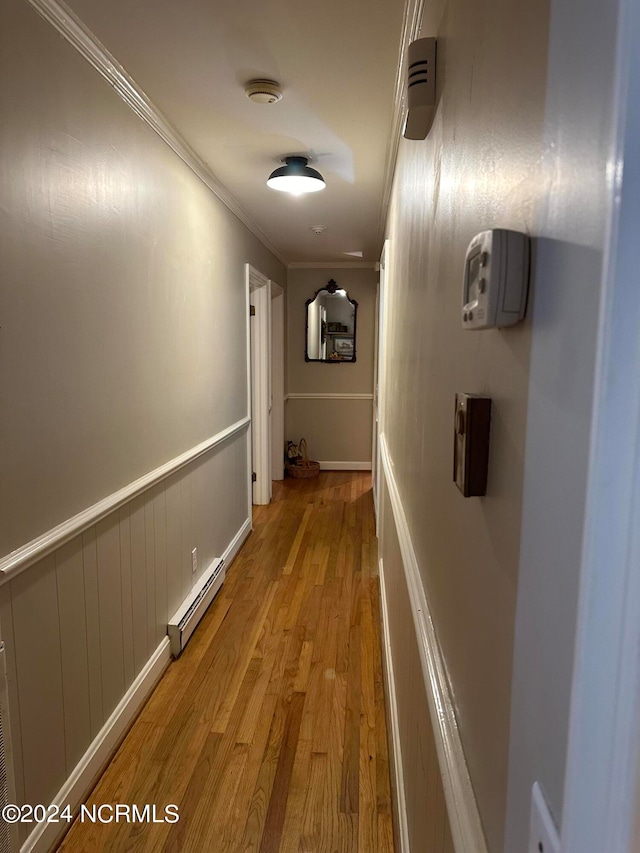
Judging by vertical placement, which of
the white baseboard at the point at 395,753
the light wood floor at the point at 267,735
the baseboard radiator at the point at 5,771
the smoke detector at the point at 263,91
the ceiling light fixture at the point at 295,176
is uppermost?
the smoke detector at the point at 263,91

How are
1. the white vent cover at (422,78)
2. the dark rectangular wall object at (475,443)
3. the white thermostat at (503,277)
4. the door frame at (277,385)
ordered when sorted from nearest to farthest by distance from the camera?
the white thermostat at (503,277) < the dark rectangular wall object at (475,443) < the white vent cover at (422,78) < the door frame at (277,385)

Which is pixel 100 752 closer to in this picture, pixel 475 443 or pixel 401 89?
pixel 475 443

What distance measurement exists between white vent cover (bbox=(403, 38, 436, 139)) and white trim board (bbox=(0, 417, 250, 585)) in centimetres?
139

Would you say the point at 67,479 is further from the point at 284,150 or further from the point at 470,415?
the point at 284,150

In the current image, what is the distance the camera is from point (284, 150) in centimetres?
252

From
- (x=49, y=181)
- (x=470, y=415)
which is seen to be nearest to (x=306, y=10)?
(x=49, y=181)

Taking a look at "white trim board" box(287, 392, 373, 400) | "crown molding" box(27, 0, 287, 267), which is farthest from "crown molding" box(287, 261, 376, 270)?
"crown molding" box(27, 0, 287, 267)

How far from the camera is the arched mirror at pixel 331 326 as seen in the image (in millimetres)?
5758

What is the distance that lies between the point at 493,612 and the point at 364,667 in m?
1.99

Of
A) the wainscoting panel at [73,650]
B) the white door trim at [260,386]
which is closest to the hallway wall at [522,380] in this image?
the wainscoting panel at [73,650]

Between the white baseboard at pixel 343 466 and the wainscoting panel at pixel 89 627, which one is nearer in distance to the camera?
the wainscoting panel at pixel 89 627

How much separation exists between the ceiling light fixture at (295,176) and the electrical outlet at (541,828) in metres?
2.67

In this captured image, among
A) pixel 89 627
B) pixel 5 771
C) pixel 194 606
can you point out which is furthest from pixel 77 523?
pixel 194 606

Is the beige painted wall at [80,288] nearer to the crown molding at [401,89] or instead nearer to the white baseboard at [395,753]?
the crown molding at [401,89]
